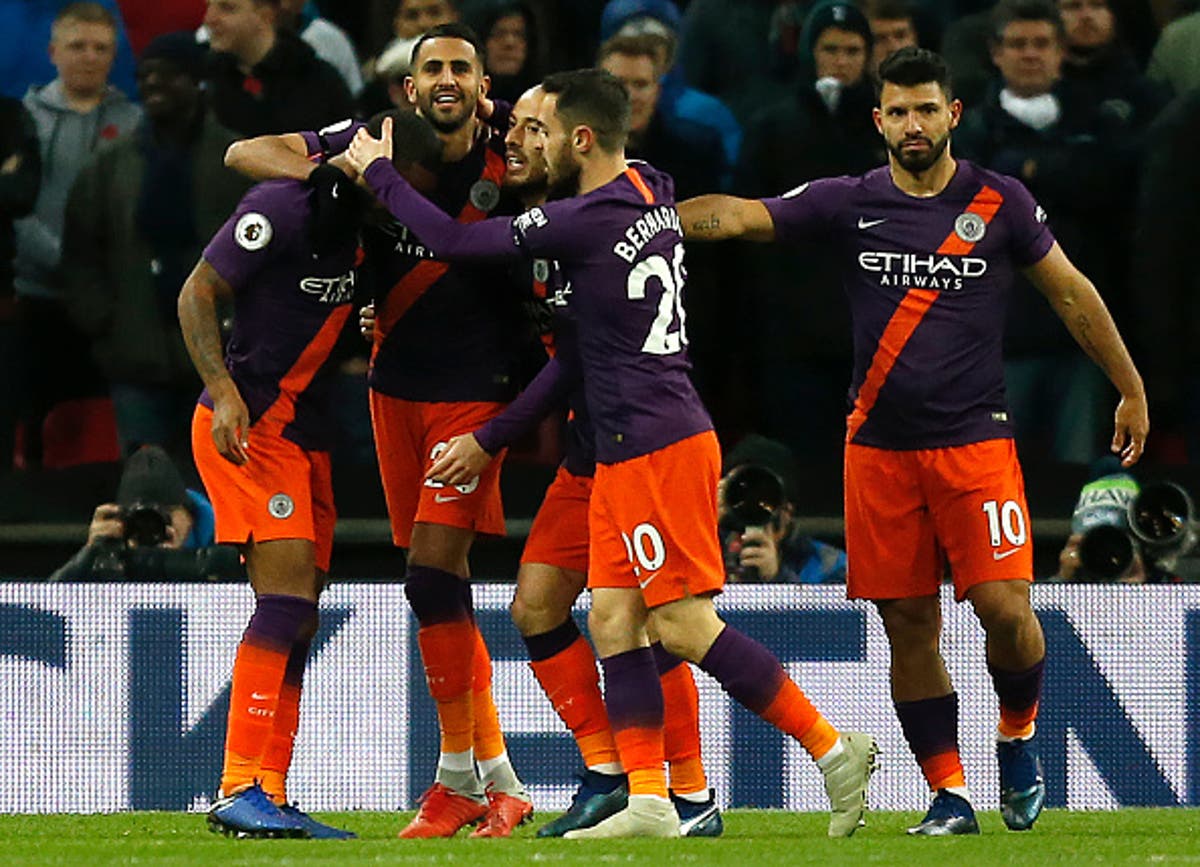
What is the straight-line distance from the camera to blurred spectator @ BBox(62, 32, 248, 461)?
1055 centimetres

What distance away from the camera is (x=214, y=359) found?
7.57 m

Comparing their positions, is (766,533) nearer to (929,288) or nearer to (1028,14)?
(929,288)

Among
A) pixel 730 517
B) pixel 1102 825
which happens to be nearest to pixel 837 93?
pixel 730 517

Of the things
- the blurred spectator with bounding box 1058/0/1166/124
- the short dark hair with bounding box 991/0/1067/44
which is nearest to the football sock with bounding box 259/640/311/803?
the short dark hair with bounding box 991/0/1067/44

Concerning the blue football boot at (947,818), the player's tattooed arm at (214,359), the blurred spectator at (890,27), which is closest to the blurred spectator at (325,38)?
the blurred spectator at (890,27)

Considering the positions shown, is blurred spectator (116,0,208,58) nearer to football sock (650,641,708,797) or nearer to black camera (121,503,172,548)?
black camera (121,503,172,548)

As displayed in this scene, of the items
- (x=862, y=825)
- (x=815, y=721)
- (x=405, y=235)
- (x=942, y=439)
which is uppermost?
(x=405, y=235)

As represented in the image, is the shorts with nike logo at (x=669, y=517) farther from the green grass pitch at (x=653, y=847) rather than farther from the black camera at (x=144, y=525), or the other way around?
the black camera at (x=144, y=525)

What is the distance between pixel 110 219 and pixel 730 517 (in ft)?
9.55

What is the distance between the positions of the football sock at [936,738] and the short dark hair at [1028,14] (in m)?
3.30

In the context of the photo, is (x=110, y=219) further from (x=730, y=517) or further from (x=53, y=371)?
(x=730, y=517)

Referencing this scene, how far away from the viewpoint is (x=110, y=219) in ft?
34.9

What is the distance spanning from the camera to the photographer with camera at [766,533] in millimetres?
9305

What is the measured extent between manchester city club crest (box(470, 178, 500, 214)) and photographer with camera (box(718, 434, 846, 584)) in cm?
175
